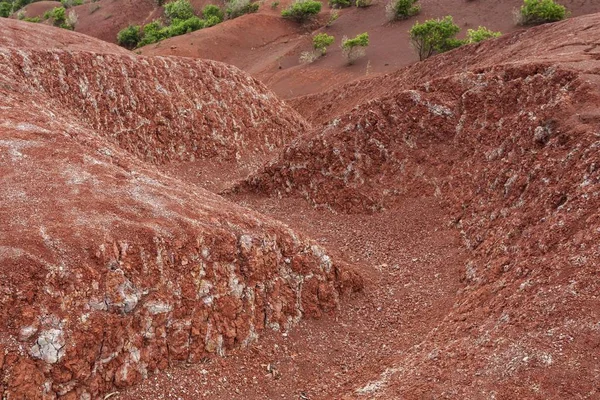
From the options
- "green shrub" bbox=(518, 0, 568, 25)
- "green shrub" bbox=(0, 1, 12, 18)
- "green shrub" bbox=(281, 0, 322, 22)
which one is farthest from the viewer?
"green shrub" bbox=(0, 1, 12, 18)

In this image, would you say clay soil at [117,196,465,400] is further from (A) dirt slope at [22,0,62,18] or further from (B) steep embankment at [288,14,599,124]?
(A) dirt slope at [22,0,62,18]

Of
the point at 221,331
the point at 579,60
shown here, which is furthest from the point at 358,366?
the point at 579,60

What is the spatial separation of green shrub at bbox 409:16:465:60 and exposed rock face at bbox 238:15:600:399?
9.68m

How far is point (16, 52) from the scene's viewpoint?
19.3m

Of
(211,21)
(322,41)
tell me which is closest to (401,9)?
(322,41)

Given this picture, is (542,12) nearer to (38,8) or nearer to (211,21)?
(211,21)

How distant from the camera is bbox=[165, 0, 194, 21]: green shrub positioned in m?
57.4

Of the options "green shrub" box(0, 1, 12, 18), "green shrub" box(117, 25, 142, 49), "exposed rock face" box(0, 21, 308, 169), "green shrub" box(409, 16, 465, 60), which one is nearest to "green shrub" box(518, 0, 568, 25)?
"green shrub" box(409, 16, 465, 60)

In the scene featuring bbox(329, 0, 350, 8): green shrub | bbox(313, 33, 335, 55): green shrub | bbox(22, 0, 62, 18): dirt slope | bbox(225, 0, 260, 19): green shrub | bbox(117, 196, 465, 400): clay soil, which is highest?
bbox(22, 0, 62, 18): dirt slope

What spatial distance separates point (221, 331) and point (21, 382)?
3390 millimetres

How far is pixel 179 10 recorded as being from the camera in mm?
57688

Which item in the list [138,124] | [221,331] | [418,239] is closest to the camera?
[221,331]

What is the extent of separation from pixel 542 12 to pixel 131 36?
4055 cm

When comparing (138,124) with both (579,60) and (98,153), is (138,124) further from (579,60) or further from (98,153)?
(579,60)
